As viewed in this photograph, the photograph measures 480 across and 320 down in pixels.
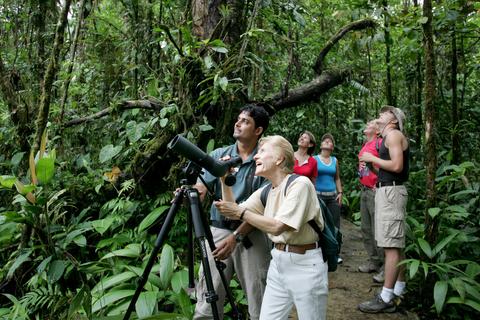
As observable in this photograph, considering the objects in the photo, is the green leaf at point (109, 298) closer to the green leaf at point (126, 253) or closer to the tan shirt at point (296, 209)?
the green leaf at point (126, 253)

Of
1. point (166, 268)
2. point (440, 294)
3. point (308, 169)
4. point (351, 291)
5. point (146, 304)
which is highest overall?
point (308, 169)

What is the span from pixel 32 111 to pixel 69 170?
94 centimetres

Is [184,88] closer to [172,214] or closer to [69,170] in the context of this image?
[69,170]

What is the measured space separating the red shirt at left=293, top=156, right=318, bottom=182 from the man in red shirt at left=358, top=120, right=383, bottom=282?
556mm

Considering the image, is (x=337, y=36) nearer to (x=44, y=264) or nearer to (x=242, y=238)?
(x=242, y=238)

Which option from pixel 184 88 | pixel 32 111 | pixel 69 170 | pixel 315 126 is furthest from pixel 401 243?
pixel 315 126

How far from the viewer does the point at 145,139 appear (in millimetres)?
4402

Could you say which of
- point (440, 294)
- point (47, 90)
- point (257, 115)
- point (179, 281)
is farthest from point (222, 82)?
point (440, 294)

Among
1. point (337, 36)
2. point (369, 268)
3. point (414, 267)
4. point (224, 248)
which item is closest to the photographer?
point (224, 248)

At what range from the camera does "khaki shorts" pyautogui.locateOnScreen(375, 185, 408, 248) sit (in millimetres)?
3303

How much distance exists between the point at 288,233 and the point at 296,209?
0.64ft

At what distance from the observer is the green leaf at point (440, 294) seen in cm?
312

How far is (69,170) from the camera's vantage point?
4.68 m

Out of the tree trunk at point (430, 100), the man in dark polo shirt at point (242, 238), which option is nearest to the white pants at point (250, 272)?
the man in dark polo shirt at point (242, 238)
